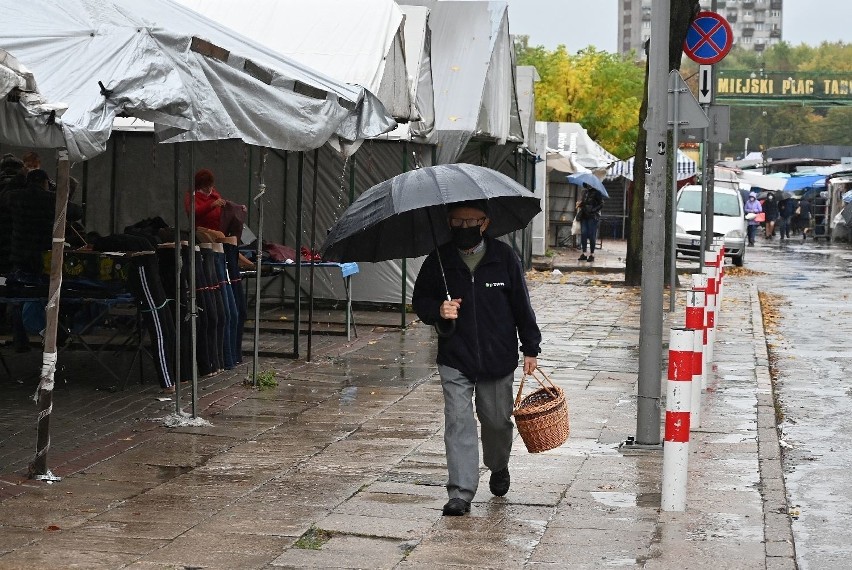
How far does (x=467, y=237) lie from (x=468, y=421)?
0.97 m

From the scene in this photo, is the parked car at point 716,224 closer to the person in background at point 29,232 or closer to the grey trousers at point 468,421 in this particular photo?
the person in background at point 29,232

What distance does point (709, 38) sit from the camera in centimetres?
1670

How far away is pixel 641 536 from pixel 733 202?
2892cm

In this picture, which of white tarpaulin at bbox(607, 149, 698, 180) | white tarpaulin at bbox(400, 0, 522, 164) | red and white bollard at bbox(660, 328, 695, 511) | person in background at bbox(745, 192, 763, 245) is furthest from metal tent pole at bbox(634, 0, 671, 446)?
person in background at bbox(745, 192, 763, 245)

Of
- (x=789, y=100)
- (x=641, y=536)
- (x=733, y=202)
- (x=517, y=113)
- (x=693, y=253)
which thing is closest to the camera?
(x=641, y=536)

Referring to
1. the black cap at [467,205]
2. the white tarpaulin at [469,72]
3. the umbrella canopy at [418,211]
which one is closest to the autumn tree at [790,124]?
the white tarpaulin at [469,72]

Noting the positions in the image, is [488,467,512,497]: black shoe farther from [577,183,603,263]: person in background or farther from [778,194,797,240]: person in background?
[778,194,797,240]: person in background

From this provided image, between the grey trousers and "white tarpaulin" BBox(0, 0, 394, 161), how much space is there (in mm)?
2333

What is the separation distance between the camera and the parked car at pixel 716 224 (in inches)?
1256

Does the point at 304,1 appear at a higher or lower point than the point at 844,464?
higher

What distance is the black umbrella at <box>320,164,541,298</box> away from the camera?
289 inches

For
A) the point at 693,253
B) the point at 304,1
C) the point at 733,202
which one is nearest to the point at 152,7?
the point at 304,1

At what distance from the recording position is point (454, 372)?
7453 millimetres

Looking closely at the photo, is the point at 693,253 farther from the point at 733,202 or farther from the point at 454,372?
the point at 454,372
